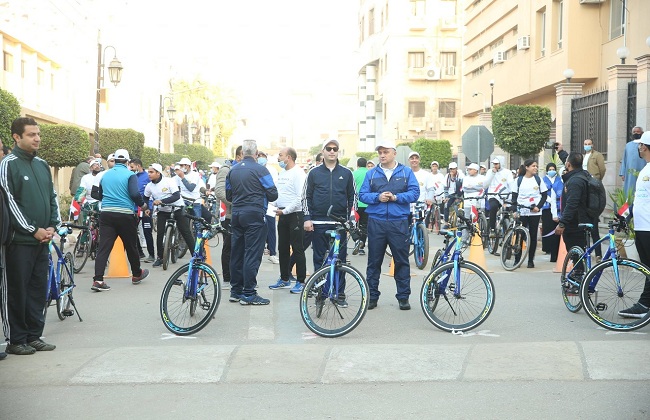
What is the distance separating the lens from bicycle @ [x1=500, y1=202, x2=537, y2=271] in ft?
49.4

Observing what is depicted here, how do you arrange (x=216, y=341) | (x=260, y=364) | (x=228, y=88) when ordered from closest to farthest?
(x=260, y=364) < (x=216, y=341) < (x=228, y=88)

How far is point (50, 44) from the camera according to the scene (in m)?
37.9

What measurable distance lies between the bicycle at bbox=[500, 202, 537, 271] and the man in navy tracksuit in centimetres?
557

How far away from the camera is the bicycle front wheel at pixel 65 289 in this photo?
32.9 ft

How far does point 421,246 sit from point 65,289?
7.20 meters

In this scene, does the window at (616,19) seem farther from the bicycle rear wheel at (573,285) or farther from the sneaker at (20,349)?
the sneaker at (20,349)

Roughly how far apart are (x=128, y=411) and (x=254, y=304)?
16.1 ft

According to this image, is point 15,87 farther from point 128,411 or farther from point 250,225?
point 128,411

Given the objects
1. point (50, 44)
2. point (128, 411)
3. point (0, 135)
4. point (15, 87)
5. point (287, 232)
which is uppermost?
point (50, 44)

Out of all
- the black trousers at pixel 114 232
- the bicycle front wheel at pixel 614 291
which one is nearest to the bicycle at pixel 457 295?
the bicycle front wheel at pixel 614 291

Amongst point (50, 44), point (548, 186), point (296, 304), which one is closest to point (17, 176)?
point (296, 304)

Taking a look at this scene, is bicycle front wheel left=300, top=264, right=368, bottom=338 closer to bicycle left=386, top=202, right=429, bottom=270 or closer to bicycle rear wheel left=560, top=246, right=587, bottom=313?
bicycle rear wheel left=560, top=246, right=587, bottom=313

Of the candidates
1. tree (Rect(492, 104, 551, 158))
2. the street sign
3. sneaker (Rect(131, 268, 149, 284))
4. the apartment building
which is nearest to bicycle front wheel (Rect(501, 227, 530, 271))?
sneaker (Rect(131, 268, 149, 284))

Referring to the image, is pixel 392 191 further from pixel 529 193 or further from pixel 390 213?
pixel 529 193
